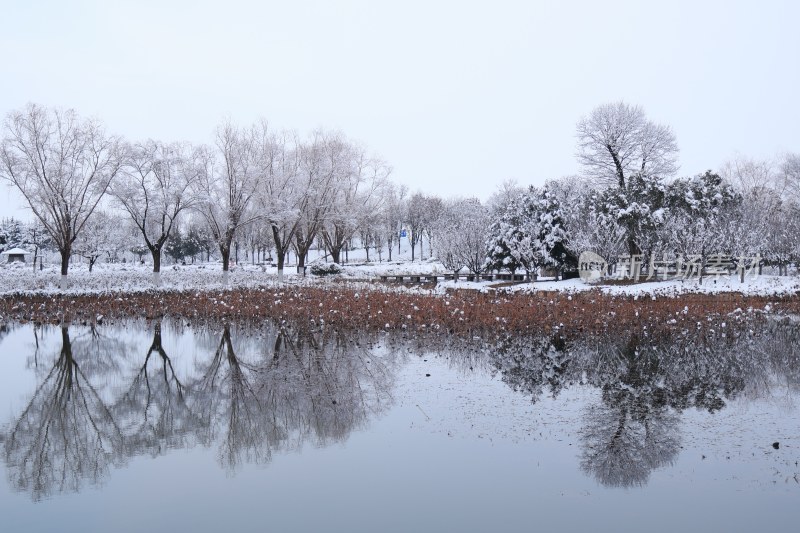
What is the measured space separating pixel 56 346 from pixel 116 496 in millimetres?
11754

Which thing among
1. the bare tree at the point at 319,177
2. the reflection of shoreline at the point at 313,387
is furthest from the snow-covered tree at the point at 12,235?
the reflection of shoreline at the point at 313,387

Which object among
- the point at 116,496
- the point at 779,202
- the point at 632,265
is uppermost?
the point at 779,202

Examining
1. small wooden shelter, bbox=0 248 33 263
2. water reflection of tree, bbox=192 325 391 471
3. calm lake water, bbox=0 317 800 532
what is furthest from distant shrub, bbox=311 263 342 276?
small wooden shelter, bbox=0 248 33 263

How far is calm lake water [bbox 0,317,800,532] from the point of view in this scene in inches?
239

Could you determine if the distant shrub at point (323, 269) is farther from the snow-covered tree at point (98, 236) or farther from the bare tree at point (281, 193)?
the snow-covered tree at point (98, 236)

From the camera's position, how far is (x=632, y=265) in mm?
36750

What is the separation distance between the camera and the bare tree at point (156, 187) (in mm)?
33875

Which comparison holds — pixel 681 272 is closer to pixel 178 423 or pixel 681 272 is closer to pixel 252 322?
pixel 252 322

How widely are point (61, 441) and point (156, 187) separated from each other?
96.3ft

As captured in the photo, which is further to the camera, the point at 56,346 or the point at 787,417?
the point at 56,346

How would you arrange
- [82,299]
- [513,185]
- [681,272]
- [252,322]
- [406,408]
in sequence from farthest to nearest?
1. [513,185]
2. [681,272]
3. [82,299]
4. [252,322]
5. [406,408]

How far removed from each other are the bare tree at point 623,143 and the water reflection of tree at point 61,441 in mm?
36803

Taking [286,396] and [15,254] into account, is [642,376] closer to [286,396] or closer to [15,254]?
[286,396]

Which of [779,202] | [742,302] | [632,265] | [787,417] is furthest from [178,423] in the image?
[779,202]
